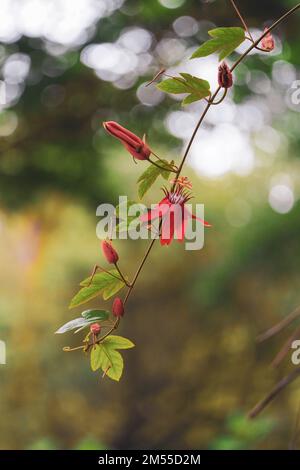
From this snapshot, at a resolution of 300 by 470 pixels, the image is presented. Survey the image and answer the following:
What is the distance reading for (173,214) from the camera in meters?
0.24

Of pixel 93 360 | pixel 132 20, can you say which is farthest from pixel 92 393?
pixel 93 360

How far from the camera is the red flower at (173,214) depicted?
240 mm

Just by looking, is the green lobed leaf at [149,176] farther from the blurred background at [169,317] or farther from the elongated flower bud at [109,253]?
the blurred background at [169,317]

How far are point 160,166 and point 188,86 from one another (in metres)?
0.03

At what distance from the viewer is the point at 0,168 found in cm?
150

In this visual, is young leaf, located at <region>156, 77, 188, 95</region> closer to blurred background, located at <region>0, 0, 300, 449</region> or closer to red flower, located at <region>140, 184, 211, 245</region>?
red flower, located at <region>140, 184, 211, 245</region>

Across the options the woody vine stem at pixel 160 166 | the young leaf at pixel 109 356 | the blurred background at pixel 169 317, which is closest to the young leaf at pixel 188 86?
the woody vine stem at pixel 160 166

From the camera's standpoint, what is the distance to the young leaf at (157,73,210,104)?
0.22m

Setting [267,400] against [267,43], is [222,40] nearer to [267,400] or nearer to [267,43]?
[267,43]

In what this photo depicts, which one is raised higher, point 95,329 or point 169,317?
point 169,317

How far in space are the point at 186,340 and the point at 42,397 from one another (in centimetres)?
68

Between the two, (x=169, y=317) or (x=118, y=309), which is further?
(x=169, y=317)

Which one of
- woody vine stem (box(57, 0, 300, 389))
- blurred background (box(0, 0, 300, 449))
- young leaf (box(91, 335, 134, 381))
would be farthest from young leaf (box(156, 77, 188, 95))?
blurred background (box(0, 0, 300, 449))

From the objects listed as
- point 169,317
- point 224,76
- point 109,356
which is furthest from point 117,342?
point 169,317
